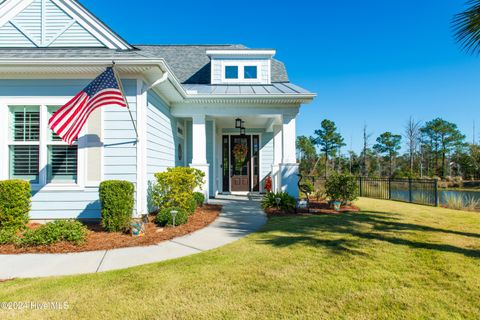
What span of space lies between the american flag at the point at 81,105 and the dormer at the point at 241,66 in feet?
19.6

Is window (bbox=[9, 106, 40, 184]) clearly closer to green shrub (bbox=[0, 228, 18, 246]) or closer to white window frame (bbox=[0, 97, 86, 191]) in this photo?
white window frame (bbox=[0, 97, 86, 191])

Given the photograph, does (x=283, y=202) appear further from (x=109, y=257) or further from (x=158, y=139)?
(x=109, y=257)

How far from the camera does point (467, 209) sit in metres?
8.16

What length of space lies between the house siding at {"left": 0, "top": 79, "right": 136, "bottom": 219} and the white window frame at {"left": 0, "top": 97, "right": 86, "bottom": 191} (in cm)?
10

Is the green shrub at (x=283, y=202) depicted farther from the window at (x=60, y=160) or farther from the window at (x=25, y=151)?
the window at (x=25, y=151)

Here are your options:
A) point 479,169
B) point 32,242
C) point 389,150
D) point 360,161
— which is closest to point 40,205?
point 32,242

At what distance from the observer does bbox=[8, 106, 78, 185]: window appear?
5.43 m

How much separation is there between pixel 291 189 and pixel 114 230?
5.26m

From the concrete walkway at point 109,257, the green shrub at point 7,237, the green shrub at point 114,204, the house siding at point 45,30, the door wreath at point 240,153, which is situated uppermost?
the house siding at point 45,30

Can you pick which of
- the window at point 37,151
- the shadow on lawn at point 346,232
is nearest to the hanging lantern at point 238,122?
the shadow on lawn at point 346,232

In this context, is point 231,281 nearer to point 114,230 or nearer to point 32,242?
point 114,230

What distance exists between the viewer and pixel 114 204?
466 centimetres

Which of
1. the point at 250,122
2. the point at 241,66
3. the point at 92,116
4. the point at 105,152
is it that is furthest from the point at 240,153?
the point at 92,116

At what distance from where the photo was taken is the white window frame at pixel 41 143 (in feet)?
17.6
